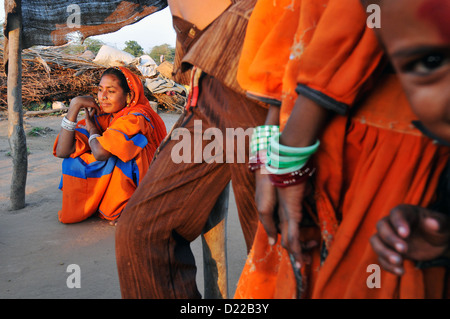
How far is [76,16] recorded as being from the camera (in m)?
3.62

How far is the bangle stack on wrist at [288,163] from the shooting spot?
88 centimetres

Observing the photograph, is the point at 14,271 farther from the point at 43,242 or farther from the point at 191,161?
the point at 191,161

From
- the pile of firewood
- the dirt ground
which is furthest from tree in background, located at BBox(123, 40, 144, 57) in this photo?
the dirt ground

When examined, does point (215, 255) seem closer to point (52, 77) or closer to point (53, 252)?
point (53, 252)

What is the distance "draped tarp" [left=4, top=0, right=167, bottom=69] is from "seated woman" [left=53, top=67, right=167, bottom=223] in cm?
53

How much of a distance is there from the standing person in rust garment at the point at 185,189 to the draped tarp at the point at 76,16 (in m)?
2.20

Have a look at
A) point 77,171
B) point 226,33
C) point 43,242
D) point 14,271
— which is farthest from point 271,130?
point 77,171

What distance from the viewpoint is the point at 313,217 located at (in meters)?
0.98

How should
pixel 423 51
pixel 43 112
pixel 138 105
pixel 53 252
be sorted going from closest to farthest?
1. pixel 423 51
2. pixel 53 252
3. pixel 138 105
4. pixel 43 112

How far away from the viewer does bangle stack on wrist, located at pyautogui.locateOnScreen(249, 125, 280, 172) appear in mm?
989

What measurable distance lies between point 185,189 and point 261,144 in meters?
0.57

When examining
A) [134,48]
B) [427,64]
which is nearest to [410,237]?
[427,64]

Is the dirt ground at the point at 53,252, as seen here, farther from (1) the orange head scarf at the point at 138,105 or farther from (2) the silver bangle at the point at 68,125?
(1) the orange head scarf at the point at 138,105

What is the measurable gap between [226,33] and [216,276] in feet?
3.94
